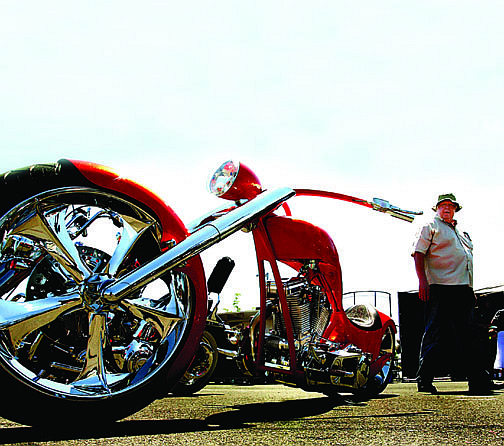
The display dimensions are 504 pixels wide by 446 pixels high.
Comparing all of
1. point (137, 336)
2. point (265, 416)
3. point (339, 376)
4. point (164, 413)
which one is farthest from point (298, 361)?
point (137, 336)

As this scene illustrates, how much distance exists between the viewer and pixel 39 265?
96.5 inches

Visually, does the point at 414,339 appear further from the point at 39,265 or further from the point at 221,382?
the point at 39,265

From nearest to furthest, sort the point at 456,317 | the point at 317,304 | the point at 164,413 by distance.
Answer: the point at 164,413, the point at 317,304, the point at 456,317

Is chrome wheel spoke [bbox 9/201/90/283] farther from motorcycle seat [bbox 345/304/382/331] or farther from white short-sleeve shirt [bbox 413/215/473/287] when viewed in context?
white short-sleeve shirt [bbox 413/215/473/287]

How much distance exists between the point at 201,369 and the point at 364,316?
1.55 metres

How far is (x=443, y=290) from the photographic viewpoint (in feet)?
16.8

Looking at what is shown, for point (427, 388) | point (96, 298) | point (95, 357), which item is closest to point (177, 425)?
point (95, 357)

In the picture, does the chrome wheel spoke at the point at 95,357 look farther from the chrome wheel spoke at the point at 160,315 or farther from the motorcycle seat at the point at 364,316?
the motorcycle seat at the point at 364,316

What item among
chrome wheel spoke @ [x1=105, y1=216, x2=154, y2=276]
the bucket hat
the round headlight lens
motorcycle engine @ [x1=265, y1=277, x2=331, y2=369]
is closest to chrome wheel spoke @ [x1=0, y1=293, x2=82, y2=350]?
chrome wheel spoke @ [x1=105, y1=216, x2=154, y2=276]

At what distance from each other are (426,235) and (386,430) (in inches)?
124

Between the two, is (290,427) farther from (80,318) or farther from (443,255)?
(443,255)

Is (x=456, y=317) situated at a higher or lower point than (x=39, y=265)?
lower

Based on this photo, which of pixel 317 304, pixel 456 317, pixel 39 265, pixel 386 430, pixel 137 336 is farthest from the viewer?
pixel 456 317

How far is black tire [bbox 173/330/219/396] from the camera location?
4.75 meters
